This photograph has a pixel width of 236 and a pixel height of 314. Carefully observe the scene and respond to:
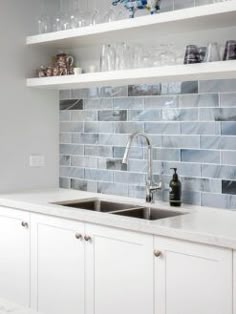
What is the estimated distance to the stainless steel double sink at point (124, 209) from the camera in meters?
3.20

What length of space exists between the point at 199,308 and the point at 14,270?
4.90ft

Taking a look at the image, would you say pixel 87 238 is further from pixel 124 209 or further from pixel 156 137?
pixel 156 137

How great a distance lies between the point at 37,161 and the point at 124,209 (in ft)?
3.02

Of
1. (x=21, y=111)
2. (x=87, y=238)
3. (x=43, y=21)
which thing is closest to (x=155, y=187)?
(x=87, y=238)

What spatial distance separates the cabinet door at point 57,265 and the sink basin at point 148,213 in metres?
0.33

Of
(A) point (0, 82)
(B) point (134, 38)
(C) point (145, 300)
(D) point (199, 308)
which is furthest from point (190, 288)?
(A) point (0, 82)

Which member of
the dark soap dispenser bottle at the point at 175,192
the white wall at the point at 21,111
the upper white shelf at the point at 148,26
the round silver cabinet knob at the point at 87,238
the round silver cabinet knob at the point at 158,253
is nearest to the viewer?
the round silver cabinet knob at the point at 158,253

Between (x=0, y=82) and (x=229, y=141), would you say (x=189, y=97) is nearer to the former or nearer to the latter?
(x=229, y=141)

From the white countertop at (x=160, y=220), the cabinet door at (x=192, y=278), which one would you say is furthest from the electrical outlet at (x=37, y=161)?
the cabinet door at (x=192, y=278)

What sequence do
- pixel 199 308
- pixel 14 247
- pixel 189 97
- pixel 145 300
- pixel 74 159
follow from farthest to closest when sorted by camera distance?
pixel 74 159, pixel 14 247, pixel 189 97, pixel 145 300, pixel 199 308

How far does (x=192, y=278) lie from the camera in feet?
8.09

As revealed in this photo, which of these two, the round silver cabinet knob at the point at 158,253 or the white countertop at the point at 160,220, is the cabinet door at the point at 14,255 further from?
the round silver cabinet knob at the point at 158,253

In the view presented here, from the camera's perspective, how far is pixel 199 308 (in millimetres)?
2443

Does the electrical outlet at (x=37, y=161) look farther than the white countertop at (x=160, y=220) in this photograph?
Yes
